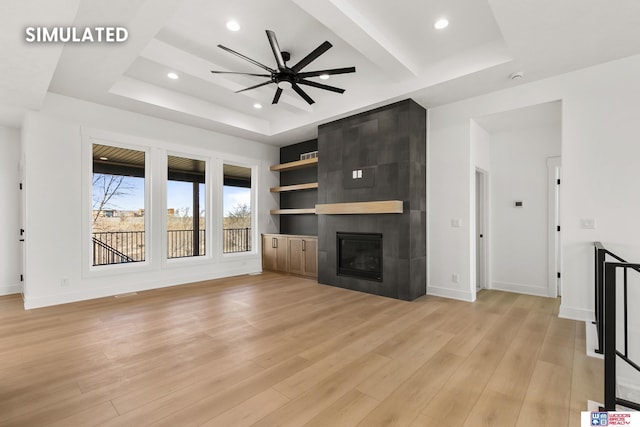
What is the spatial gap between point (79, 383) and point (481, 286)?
544cm

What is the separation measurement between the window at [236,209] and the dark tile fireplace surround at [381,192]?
227 cm

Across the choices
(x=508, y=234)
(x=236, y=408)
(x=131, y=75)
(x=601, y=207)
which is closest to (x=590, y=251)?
(x=601, y=207)

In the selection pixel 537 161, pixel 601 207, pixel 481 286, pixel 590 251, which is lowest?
→ pixel 481 286

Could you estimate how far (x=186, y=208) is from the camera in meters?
5.94

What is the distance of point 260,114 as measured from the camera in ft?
19.9

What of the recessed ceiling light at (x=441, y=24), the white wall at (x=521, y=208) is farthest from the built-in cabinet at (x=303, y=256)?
the recessed ceiling light at (x=441, y=24)

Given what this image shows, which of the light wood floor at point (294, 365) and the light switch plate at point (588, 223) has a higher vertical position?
the light switch plate at point (588, 223)

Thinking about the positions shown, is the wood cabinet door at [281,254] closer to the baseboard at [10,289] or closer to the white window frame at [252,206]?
the white window frame at [252,206]

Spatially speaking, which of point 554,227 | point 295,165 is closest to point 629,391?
point 554,227

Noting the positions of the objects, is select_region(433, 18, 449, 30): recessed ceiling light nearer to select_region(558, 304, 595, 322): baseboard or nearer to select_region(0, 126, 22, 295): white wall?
select_region(558, 304, 595, 322): baseboard

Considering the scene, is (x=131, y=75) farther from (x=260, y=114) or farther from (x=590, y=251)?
(x=590, y=251)

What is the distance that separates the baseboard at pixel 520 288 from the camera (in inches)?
183

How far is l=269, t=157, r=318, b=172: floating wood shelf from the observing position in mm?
6250

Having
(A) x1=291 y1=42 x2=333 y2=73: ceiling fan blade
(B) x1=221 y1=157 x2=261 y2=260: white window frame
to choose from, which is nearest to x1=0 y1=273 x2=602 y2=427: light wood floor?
(B) x1=221 y1=157 x2=261 y2=260: white window frame
